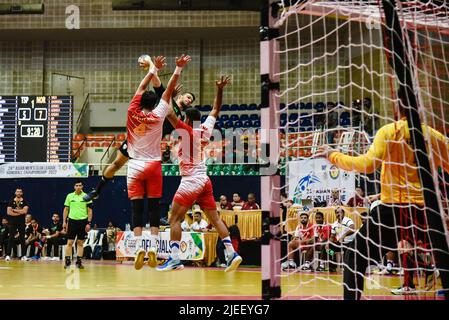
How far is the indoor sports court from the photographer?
6543 millimetres

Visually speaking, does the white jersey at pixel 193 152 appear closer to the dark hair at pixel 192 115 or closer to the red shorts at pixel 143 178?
the dark hair at pixel 192 115

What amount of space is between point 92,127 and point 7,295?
1922cm

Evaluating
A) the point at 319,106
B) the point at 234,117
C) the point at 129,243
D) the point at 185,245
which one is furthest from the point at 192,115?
the point at 234,117

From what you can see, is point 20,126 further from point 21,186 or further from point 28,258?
point 28,258

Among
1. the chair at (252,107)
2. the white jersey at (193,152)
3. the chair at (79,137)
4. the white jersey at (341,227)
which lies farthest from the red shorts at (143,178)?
the chair at (79,137)

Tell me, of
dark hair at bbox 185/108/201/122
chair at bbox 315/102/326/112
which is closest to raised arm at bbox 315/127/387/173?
dark hair at bbox 185/108/201/122

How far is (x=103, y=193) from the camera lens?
75.3ft

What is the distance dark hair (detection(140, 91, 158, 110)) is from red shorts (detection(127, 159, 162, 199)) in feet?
2.49

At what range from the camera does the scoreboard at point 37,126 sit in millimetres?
22500

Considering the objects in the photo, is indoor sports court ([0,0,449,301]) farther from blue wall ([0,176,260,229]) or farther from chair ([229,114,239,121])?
chair ([229,114,239,121])

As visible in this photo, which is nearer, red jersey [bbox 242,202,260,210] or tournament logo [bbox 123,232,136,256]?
red jersey [bbox 242,202,260,210]

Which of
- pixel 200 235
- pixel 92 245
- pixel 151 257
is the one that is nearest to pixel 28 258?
pixel 92 245

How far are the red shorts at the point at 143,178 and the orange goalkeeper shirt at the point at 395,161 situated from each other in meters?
Answer: 3.98

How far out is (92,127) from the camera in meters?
27.9
